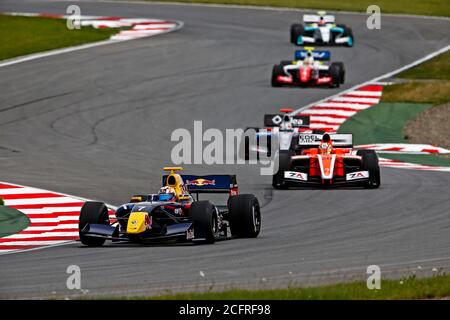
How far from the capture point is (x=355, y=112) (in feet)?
113

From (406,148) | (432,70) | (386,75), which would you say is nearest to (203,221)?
(406,148)

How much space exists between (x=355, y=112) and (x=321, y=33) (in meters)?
11.2

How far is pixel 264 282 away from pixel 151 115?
2100 centimetres

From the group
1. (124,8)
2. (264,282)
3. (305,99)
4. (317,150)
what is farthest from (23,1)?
(264,282)

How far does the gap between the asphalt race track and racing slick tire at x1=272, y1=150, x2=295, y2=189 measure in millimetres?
382

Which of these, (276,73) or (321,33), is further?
(321,33)

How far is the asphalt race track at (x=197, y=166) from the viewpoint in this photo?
14281 millimetres

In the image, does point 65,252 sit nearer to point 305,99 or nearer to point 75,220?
point 75,220

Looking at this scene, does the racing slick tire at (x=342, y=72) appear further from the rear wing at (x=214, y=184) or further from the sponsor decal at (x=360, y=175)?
the rear wing at (x=214, y=184)

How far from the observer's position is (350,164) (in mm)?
23641

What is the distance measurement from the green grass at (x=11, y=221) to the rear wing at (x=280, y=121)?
26.6ft

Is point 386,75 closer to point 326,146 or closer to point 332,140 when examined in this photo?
point 332,140

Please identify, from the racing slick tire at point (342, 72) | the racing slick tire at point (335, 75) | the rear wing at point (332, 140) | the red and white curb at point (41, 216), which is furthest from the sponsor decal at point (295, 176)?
the racing slick tire at point (342, 72)

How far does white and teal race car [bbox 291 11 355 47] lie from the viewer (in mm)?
45219
